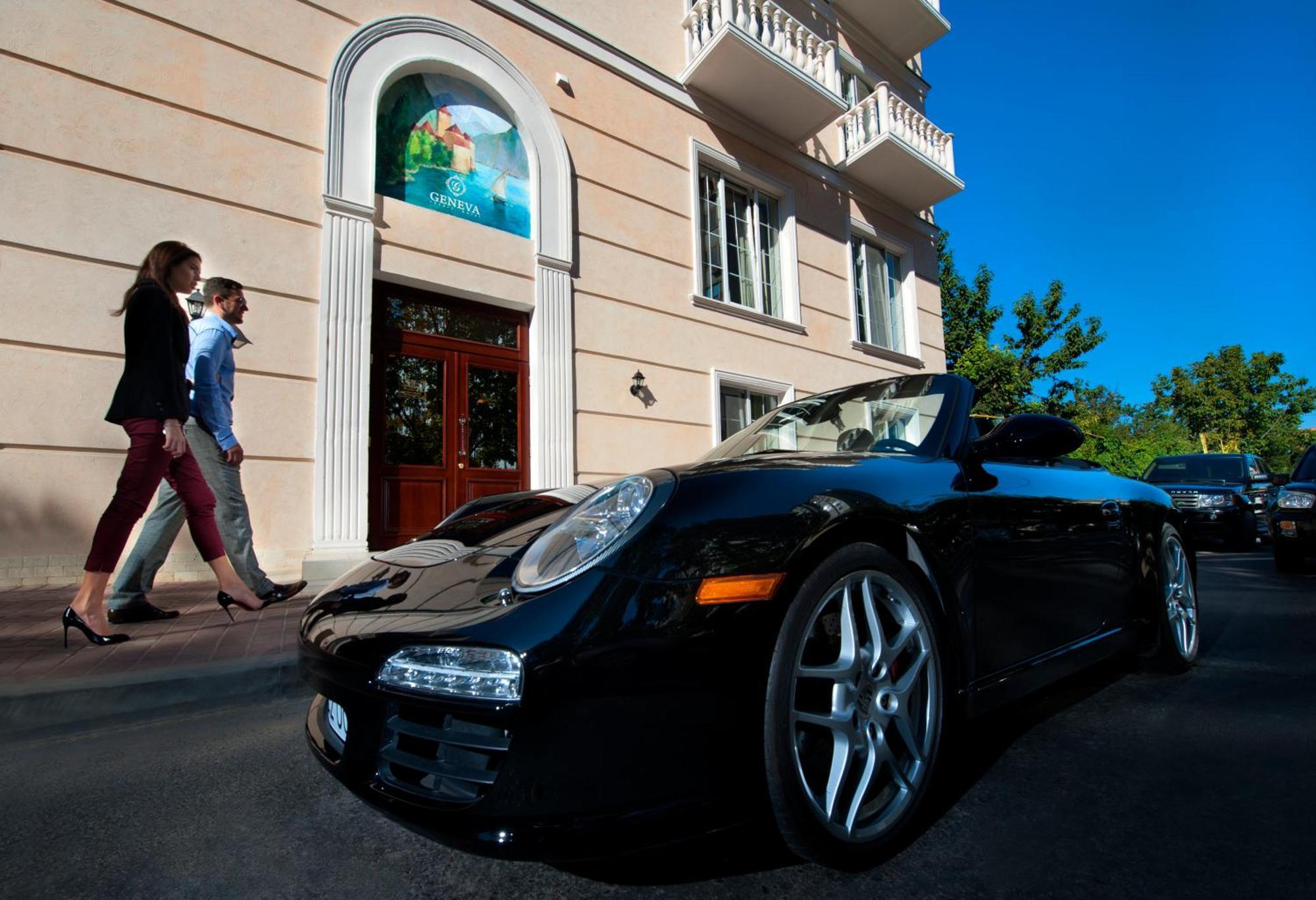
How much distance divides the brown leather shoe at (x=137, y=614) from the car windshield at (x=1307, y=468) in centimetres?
900

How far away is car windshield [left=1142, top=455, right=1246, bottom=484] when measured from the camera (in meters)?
10.2

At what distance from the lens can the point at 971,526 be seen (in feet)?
5.80

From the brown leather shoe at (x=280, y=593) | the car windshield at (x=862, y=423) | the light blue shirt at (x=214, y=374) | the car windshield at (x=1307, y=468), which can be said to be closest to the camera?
the car windshield at (x=862, y=423)

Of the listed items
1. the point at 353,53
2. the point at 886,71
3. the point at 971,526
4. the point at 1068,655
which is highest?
the point at 886,71

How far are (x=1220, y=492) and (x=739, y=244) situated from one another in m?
7.46

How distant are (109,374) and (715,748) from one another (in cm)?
540

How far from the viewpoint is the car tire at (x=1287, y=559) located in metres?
6.20

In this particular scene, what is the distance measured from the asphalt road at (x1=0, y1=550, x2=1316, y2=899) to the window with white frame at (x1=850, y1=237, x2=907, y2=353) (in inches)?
365

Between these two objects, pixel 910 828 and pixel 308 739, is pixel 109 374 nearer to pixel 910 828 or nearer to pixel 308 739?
pixel 308 739

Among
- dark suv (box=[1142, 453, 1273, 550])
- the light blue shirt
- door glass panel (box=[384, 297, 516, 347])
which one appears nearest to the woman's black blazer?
the light blue shirt

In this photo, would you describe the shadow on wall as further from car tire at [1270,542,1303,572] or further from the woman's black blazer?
car tire at [1270,542,1303,572]

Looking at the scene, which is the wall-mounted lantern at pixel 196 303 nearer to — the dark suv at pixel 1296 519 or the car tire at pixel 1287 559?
the dark suv at pixel 1296 519

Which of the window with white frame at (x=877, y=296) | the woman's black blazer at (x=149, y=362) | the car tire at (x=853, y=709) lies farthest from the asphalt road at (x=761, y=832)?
the window with white frame at (x=877, y=296)

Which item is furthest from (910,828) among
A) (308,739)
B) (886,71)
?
(886,71)
